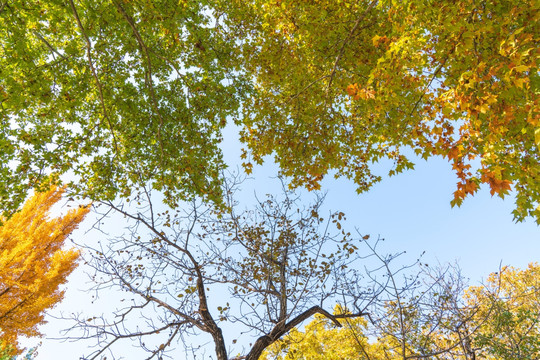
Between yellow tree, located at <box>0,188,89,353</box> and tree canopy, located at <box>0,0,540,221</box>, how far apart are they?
23.8 feet

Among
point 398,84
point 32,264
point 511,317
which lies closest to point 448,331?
point 511,317

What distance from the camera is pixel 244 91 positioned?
769 cm

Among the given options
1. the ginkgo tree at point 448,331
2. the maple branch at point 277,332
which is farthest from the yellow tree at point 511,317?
the maple branch at point 277,332

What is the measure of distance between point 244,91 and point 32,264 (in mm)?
16857

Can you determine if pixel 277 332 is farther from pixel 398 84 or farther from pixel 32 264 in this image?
pixel 32 264

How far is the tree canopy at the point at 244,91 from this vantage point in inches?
186

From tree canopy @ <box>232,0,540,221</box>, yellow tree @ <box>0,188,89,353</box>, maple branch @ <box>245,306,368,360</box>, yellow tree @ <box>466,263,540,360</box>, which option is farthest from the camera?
yellow tree @ <box>0,188,89,353</box>

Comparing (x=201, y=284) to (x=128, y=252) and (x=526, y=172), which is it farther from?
(x=526, y=172)

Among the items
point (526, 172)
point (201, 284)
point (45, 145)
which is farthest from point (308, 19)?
point (45, 145)

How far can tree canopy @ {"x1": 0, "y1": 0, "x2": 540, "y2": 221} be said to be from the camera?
4.73 m

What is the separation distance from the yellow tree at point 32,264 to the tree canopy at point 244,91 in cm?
725

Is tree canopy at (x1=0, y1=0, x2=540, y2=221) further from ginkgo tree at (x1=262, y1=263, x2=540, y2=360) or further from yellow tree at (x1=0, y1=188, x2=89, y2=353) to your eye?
yellow tree at (x1=0, y1=188, x2=89, y2=353)

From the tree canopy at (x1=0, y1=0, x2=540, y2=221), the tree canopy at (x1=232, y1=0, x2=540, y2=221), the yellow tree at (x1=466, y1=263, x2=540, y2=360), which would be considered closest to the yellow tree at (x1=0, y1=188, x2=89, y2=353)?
the tree canopy at (x1=0, y1=0, x2=540, y2=221)

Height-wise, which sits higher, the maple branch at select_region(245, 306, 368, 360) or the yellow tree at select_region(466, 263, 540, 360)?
the yellow tree at select_region(466, 263, 540, 360)
